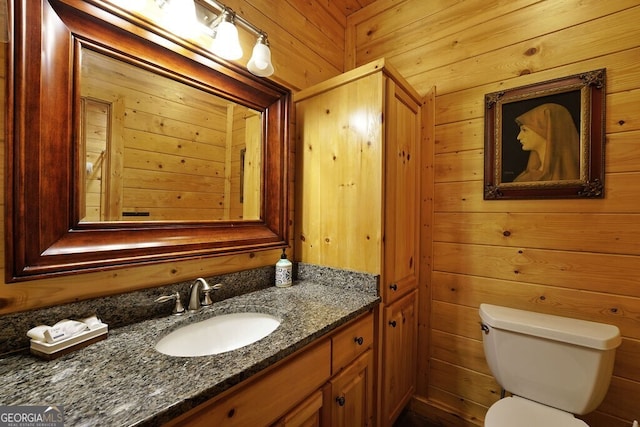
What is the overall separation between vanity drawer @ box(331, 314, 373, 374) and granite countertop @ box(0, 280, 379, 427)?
99mm

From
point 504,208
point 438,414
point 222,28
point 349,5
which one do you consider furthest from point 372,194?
point 349,5

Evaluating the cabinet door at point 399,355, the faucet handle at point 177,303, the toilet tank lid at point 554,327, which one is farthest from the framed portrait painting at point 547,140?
the faucet handle at point 177,303

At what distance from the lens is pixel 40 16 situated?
→ 0.77 metres

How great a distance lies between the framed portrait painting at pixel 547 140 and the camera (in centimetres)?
123

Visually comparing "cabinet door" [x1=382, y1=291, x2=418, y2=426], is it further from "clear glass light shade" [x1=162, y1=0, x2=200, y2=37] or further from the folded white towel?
"clear glass light shade" [x1=162, y1=0, x2=200, y2=37]

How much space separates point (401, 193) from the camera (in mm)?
1434

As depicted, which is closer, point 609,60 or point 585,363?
point 585,363

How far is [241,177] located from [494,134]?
130 cm

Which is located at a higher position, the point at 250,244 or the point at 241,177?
the point at 241,177

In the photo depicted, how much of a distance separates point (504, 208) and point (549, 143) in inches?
13.8

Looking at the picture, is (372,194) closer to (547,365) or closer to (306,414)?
(306,414)

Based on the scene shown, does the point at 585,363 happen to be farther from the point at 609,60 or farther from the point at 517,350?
the point at 609,60

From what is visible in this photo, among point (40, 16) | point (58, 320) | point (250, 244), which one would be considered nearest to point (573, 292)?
point (250, 244)

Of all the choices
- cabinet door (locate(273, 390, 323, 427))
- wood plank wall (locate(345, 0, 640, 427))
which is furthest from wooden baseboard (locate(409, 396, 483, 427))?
cabinet door (locate(273, 390, 323, 427))
